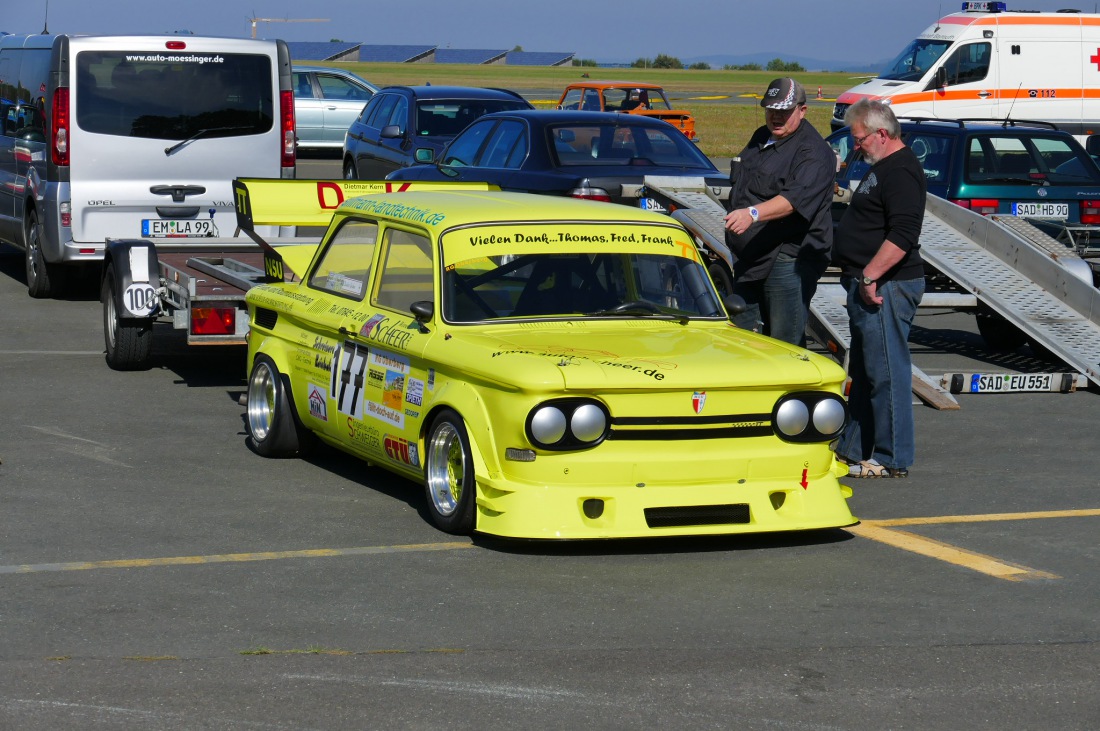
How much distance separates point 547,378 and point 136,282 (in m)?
5.22

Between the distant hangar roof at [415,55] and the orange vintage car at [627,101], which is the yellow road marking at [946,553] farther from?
the distant hangar roof at [415,55]

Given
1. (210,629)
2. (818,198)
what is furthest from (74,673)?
(818,198)

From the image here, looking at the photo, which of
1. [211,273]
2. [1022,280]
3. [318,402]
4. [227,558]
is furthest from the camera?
[1022,280]

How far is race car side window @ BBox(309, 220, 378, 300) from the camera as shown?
8078 millimetres

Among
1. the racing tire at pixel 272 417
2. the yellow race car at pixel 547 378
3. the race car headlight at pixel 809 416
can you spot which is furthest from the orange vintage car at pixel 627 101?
the race car headlight at pixel 809 416

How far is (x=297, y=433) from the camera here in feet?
28.2

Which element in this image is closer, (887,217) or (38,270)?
(887,217)

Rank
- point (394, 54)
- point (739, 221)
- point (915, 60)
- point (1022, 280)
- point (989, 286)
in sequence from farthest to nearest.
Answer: point (394, 54)
point (915, 60)
point (1022, 280)
point (989, 286)
point (739, 221)

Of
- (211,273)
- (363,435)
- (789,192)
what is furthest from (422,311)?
(211,273)

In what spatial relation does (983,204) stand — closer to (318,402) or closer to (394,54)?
(318,402)

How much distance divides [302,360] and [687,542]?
2448 mm

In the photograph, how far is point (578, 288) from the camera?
304 inches

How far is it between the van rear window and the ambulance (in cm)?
1697

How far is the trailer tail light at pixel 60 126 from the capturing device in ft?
44.5
